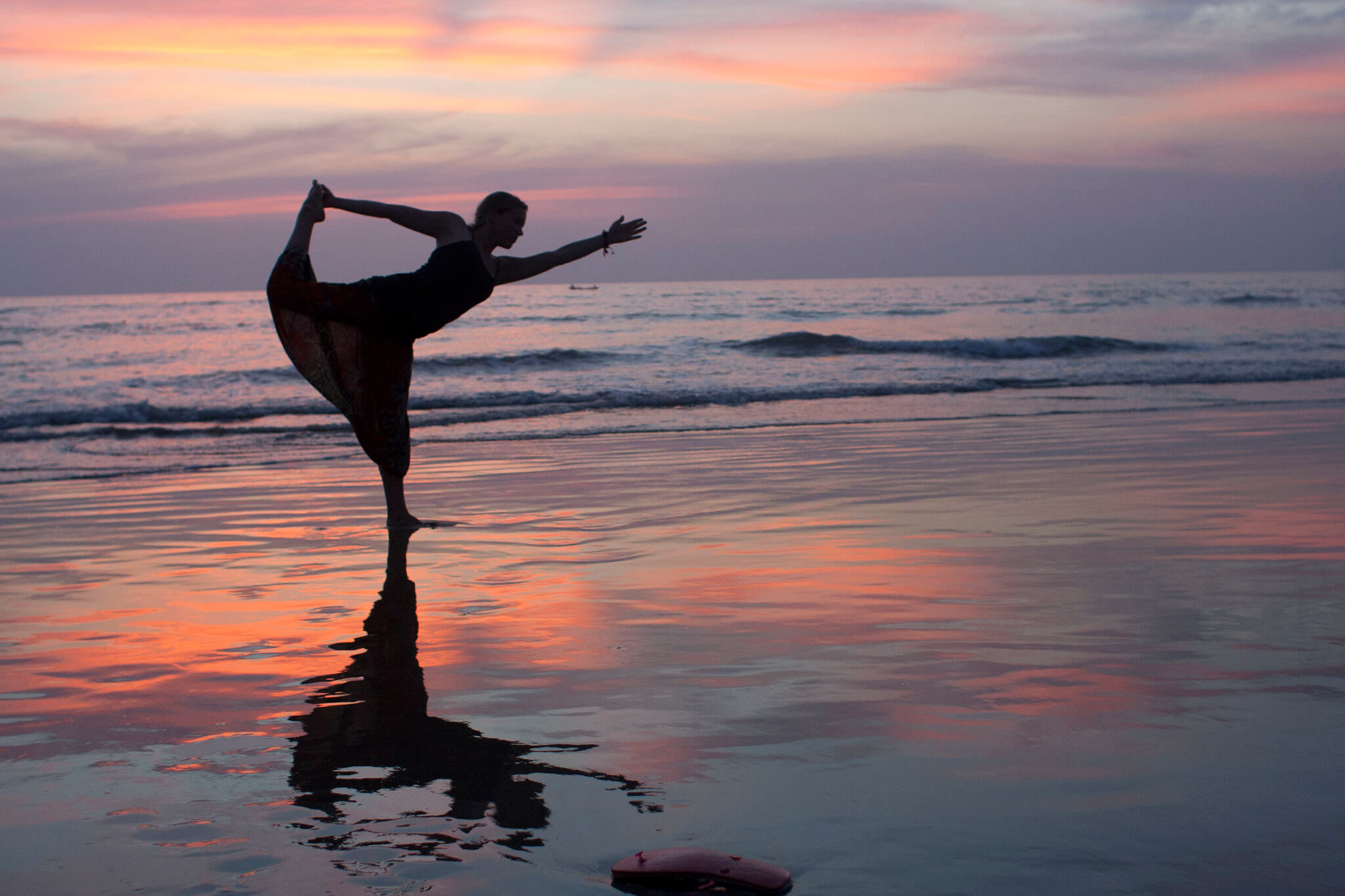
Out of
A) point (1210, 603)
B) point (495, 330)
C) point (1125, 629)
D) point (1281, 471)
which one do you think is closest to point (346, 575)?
point (1125, 629)

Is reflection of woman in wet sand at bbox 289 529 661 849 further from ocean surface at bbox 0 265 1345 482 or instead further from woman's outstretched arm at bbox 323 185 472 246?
ocean surface at bbox 0 265 1345 482

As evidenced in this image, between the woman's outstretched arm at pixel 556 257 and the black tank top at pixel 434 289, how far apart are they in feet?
0.38

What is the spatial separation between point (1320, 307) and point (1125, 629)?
1782 inches

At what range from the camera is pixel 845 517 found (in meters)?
6.22

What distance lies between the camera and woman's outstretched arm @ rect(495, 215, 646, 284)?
5.85 m

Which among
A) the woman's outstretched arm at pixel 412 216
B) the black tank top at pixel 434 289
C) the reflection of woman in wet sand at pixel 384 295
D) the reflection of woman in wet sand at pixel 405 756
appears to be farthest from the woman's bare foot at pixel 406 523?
the reflection of woman in wet sand at pixel 405 756

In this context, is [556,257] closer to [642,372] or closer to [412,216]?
[412,216]

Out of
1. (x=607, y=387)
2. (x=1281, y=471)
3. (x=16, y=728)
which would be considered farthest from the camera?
(x=607, y=387)

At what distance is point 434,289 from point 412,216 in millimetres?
378

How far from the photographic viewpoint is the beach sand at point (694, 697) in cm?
233

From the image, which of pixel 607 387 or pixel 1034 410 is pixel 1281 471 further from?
pixel 607 387

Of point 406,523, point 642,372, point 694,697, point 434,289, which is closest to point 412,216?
point 434,289

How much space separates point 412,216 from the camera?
221 inches

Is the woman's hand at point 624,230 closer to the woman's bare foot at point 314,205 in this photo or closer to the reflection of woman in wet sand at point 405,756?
the woman's bare foot at point 314,205
